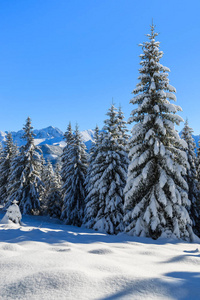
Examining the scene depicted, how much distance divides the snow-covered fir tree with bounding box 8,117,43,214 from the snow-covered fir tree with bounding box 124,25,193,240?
17.8 meters

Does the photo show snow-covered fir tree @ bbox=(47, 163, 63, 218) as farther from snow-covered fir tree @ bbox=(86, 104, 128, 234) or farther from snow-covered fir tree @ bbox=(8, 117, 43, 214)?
snow-covered fir tree @ bbox=(86, 104, 128, 234)

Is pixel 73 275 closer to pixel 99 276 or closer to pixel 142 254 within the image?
pixel 99 276

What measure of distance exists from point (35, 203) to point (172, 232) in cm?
2071

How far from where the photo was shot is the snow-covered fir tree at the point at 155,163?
11.5 metres

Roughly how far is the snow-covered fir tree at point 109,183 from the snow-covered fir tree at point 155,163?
4.56 metres

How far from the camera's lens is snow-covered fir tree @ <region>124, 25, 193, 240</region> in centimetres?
1149

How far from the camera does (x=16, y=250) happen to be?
4781 millimetres

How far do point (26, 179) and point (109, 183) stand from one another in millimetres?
13880

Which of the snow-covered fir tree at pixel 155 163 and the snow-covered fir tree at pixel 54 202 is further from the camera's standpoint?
the snow-covered fir tree at pixel 54 202

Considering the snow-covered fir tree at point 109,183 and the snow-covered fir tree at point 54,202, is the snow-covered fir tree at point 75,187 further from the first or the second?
the snow-covered fir tree at point 54,202

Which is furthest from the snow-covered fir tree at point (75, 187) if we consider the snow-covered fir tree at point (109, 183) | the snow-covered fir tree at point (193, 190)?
the snow-covered fir tree at point (193, 190)

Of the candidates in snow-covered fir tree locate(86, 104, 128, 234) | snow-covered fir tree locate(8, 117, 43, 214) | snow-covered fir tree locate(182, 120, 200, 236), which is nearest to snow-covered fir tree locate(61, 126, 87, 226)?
snow-covered fir tree locate(8, 117, 43, 214)

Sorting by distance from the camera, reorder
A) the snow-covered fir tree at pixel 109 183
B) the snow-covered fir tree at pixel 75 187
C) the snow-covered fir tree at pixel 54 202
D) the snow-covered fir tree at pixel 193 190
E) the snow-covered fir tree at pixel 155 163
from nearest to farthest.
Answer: the snow-covered fir tree at pixel 155 163 → the snow-covered fir tree at pixel 109 183 → the snow-covered fir tree at pixel 193 190 → the snow-covered fir tree at pixel 75 187 → the snow-covered fir tree at pixel 54 202

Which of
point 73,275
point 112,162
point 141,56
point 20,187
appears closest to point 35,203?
point 20,187
